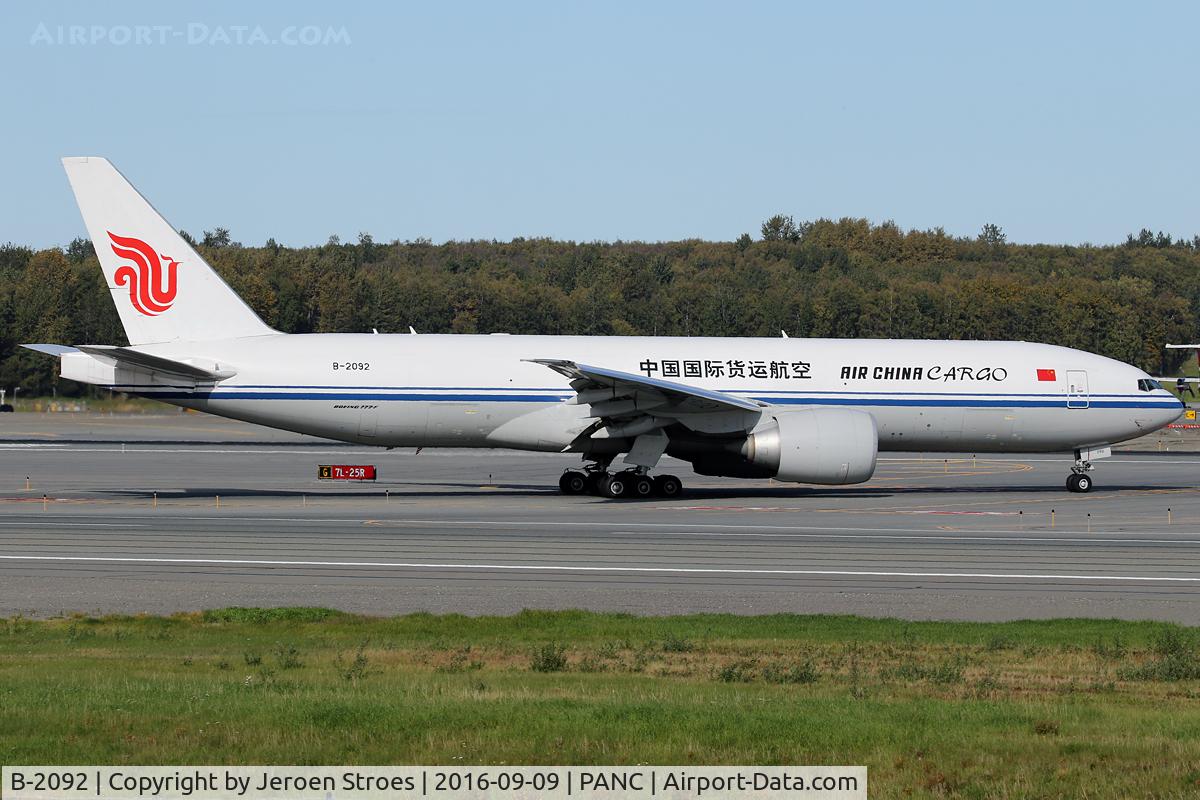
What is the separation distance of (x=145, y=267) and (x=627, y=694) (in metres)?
27.5

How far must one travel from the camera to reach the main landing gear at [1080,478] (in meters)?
37.9

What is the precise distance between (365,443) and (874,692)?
26.3 m

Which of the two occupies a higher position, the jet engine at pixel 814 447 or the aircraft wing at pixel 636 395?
the aircraft wing at pixel 636 395

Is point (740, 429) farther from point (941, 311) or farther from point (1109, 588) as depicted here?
point (941, 311)

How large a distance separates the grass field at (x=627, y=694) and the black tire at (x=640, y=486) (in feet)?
60.0

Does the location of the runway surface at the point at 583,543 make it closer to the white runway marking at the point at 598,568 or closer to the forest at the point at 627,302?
the white runway marking at the point at 598,568

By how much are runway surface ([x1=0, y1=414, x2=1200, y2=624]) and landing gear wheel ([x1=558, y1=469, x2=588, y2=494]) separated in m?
0.43

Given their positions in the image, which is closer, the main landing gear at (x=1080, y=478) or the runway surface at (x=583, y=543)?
the runway surface at (x=583, y=543)

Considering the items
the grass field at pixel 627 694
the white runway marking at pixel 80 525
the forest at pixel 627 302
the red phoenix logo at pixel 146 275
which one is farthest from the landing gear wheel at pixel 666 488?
the forest at pixel 627 302

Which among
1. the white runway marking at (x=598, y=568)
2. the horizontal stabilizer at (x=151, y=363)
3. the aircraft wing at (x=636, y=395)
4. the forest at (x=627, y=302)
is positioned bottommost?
the white runway marking at (x=598, y=568)

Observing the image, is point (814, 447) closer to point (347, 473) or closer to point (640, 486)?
point (640, 486)

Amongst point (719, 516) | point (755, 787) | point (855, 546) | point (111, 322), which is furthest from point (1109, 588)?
point (111, 322)

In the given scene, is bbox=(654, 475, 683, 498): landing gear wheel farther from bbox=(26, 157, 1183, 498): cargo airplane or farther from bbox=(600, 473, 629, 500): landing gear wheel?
bbox=(600, 473, 629, 500): landing gear wheel

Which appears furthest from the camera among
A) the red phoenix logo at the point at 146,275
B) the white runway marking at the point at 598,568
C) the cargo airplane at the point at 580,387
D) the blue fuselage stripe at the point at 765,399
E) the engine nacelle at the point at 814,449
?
the red phoenix logo at the point at 146,275
